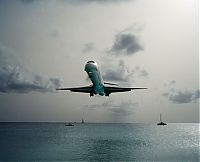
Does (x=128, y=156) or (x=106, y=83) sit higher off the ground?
(x=106, y=83)

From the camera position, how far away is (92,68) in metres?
76.4

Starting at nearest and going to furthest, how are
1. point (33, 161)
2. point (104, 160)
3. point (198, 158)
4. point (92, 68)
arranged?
point (92, 68) → point (33, 161) → point (104, 160) → point (198, 158)

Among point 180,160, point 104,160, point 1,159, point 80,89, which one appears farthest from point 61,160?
point 180,160

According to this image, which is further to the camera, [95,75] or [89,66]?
[89,66]

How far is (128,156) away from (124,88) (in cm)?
3766

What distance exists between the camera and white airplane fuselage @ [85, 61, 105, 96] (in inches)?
2985

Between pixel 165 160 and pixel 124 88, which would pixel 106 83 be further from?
pixel 165 160

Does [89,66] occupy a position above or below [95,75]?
above

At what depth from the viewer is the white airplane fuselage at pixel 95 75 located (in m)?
75.8

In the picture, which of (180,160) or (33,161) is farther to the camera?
(180,160)

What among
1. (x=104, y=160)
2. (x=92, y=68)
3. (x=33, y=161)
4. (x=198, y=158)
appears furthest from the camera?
(x=198, y=158)

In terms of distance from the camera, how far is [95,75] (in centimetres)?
7594

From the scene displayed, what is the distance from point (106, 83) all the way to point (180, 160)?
42.8 m

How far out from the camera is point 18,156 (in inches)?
4126
